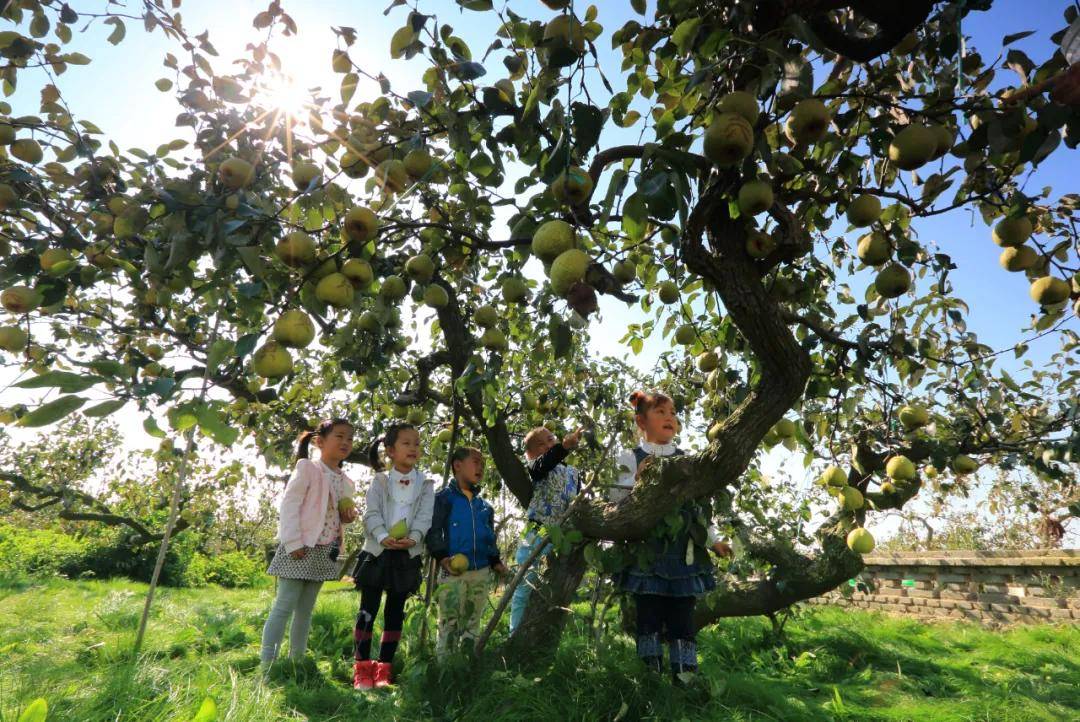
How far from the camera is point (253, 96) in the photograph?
7.27 ft

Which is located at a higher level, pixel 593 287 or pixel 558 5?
pixel 558 5

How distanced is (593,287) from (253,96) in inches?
70.1

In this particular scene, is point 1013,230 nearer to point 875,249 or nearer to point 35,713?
point 875,249

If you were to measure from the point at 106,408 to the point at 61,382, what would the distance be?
0.08 metres

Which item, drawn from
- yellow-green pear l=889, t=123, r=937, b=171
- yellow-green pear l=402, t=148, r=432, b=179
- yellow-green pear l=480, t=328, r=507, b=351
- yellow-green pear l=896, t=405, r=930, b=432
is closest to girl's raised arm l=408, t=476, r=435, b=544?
yellow-green pear l=480, t=328, r=507, b=351

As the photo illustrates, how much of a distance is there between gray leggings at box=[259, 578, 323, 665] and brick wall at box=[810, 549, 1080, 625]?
4.34m

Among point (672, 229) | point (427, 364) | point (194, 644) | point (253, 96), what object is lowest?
point (194, 644)

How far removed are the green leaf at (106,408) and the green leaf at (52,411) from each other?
0.02 m

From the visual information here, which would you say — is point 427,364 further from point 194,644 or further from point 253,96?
point 194,644

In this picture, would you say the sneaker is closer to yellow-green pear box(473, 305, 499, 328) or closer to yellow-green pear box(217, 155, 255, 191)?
yellow-green pear box(473, 305, 499, 328)

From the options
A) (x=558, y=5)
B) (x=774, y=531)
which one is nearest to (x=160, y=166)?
(x=558, y=5)

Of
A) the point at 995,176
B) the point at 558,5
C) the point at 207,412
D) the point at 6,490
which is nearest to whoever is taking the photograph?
the point at 207,412

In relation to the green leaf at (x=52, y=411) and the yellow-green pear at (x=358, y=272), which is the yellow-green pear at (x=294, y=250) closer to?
the yellow-green pear at (x=358, y=272)

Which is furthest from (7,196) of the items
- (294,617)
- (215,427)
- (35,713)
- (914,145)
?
(914,145)
